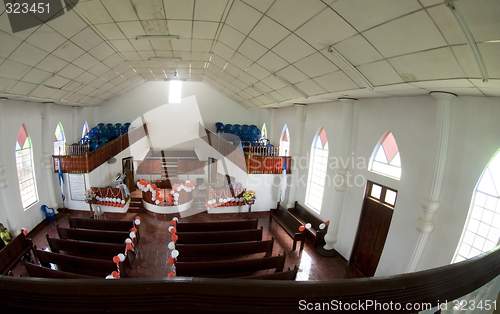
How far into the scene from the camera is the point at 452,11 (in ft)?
8.07

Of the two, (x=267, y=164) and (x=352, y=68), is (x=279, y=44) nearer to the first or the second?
(x=352, y=68)

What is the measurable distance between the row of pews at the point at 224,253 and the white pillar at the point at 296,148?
3.11 meters

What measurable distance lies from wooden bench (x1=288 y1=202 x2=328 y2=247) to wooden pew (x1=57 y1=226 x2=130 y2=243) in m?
6.32

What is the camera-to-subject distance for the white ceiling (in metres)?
2.89

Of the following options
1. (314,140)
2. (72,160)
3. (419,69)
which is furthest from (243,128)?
(419,69)

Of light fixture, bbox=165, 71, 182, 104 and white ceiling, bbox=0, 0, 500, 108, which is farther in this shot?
light fixture, bbox=165, 71, 182, 104

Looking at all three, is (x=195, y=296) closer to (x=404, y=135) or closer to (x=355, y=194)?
(x=404, y=135)

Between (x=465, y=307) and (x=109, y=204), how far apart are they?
12.0m

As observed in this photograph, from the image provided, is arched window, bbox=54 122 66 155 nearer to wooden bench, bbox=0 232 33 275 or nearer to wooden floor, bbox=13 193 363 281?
wooden floor, bbox=13 193 363 281

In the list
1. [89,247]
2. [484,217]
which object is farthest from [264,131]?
[484,217]

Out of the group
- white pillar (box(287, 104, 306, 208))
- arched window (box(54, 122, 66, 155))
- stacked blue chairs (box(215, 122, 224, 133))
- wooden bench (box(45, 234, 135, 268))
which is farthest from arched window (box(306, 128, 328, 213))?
arched window (box(54, 122, 66, 155))

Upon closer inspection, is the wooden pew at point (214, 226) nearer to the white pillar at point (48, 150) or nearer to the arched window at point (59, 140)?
the white pillar at point (48, 150)

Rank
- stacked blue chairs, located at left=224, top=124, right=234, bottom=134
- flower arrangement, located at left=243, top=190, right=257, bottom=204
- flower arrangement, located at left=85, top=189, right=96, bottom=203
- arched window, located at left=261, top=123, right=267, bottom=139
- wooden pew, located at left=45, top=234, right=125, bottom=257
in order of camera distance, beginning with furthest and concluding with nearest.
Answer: arched window, located at left=261, top=123, right=267, bottom=139, stacked blue chairs, located at left=224, top=124, right=234, bottom=134, flower arrangement, located at left=243, top=190, right=257, bottom=204, flower arrangement, located at left=85, top=189, right=96, bottom=203, wooden pew, located at left=45, top=234, right=125, bottom=257

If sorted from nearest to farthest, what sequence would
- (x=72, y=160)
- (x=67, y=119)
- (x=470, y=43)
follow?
(x=470, y=43)
(x=72, y=160)
(x=67, y=119)
